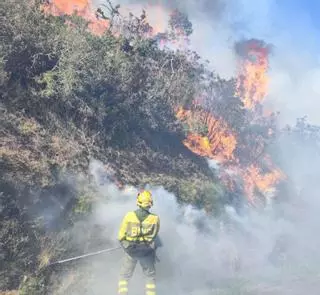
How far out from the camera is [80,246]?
11398 millimetres

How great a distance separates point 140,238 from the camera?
9.08m

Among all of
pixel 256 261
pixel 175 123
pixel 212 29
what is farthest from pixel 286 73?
pixel 256 261

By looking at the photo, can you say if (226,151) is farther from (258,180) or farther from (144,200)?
(144,200)

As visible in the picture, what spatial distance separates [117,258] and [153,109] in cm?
962

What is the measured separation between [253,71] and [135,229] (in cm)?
3625

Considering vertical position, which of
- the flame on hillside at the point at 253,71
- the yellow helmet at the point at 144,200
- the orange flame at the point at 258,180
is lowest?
the yellow helmet at the point at 144,200

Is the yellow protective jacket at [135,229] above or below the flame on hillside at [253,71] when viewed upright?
below

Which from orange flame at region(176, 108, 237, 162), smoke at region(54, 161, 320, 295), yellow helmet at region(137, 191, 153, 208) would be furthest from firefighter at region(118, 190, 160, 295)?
orange flame at region(176, 108, 237, 162)

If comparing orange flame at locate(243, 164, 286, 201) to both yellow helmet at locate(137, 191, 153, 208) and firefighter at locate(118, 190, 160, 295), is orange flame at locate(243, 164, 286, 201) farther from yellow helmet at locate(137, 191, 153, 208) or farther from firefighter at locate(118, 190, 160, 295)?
yellow helmet at locate(137, 191, 153, 208)

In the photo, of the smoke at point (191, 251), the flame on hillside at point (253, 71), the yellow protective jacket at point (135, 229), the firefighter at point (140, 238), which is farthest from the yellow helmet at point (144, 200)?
the flame on hillside at point (253, 71)

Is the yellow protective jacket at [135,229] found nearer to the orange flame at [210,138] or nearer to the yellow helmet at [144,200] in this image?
the yellow helmet at [144,200]

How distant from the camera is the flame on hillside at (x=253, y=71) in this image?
38.7 metres

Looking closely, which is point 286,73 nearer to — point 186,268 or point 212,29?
point 212,29

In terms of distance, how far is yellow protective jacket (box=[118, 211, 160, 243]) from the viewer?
29.6ft
